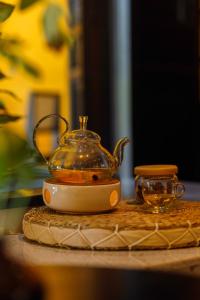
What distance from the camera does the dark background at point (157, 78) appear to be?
4109 mm

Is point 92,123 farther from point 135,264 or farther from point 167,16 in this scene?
point 135,264

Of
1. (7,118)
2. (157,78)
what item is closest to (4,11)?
(7,118)

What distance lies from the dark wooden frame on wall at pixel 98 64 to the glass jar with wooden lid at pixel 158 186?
3213mm

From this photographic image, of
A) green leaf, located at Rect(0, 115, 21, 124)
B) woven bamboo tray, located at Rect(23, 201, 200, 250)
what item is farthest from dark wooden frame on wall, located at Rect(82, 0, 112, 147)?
green leaf, located at Rect(0, 115, 21, 124)

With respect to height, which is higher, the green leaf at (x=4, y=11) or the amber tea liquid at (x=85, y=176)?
the green leaf at (x=4, y=11)

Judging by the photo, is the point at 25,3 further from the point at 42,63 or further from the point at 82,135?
the point at 42,63

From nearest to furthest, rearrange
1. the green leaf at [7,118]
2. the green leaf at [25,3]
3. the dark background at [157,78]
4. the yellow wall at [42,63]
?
the green leaf at [25,3] < the green leaf at [7,118] < the dark background at [157,78] < the yellow wall at [42,63]

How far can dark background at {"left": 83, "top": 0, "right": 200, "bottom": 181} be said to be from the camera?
4.11 meters

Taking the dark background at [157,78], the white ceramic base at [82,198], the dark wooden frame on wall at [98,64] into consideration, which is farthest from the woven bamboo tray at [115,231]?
the dark wooden frame on wall at [98,64]

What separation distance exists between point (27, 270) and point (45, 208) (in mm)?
816

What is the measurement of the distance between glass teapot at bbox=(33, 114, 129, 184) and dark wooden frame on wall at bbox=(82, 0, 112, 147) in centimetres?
313

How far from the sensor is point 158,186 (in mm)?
1339

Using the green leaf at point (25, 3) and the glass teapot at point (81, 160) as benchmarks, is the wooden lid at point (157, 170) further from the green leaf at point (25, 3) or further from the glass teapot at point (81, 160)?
the green leaf at point (25, 3)

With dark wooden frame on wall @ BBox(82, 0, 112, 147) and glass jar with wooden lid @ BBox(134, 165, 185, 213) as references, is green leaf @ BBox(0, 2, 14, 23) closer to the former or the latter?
glass jar with wooden lid @ BBox(134, 165, 185, 213)
